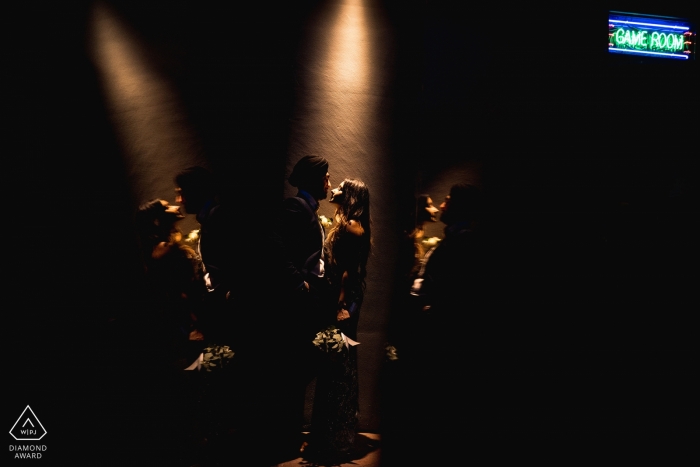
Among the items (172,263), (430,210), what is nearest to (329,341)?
(172,263)

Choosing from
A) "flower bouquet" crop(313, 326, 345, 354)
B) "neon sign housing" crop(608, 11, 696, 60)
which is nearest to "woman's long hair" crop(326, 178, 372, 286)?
"flower bouquet" crop(313, 326, 345, 354)

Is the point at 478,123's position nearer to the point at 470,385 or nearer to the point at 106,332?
the point at 470,385

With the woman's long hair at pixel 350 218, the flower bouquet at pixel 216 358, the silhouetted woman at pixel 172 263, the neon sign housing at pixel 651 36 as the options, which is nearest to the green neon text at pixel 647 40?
the neon sign housing at pixel 651 36

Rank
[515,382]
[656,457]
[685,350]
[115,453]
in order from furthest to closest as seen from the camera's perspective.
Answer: [685,350] < [515,382] < [656,457] < [115,453]

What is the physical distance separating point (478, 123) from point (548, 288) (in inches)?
71.4

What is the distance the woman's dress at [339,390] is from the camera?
4305 millimetres

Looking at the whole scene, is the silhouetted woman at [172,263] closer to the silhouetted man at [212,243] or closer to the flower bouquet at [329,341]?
the silhouetted man at [212,243]

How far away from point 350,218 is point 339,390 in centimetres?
146

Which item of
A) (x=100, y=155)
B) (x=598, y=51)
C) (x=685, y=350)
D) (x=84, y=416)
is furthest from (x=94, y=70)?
(x=685, y=350)

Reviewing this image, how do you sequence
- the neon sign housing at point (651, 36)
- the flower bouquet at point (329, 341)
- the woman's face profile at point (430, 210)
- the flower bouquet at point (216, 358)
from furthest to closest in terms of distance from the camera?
1. the neon sign housing at point (651, 36)
2. the woman's face profile at point (430, 210)
3. the flower bouquet at point (329, 341)
4. the flower bouquet at point (216, 358)

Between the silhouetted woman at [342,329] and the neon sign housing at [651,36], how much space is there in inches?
146

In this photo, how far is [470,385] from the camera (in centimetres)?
473

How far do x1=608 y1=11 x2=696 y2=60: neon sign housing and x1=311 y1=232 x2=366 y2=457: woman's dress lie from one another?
3.95m

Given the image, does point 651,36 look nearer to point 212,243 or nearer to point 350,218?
point 350,218
